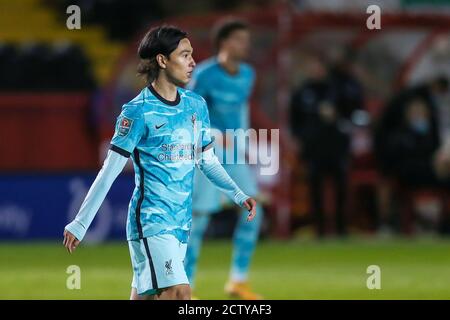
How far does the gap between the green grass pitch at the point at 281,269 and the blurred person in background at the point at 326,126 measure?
1.99ft

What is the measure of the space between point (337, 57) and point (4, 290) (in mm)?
7149

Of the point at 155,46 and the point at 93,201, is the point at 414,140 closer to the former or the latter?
the point at 155,46

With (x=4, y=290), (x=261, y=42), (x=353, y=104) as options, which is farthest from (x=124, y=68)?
(x=4, y=290)

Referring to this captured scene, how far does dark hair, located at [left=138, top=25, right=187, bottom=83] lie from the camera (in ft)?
23.7

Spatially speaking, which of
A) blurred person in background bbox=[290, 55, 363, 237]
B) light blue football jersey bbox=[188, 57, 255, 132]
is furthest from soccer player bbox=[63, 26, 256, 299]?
blurred person in background bbox=[290, 55, 363, 237]

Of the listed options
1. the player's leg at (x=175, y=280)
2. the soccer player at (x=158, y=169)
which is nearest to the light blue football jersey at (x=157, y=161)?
the soccer player at (x=158, y=169)

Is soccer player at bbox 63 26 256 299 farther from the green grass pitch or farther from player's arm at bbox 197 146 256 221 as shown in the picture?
the green grass pitch

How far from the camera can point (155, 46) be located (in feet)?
23.7

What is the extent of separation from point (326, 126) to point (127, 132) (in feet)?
32.4

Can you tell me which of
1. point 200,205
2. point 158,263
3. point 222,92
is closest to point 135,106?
point 158,263

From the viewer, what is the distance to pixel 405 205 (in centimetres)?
1747
